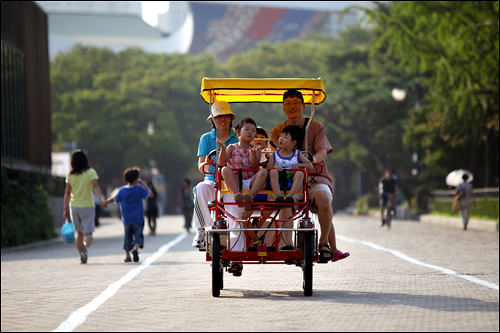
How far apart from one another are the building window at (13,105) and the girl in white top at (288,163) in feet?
73.4

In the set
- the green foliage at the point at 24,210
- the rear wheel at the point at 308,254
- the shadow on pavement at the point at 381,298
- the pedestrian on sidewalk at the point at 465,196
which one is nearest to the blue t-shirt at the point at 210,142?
the shadow on pavement at the point at 381,298

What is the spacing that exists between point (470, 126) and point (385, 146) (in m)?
23.3

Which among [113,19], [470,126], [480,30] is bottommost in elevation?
[470,126]

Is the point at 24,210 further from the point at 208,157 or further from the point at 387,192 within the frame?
the point at 208,157

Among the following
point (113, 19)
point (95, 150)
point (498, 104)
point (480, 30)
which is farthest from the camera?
point (95, 150)

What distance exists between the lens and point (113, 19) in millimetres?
50125

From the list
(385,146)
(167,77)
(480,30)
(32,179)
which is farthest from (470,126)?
(167,77)

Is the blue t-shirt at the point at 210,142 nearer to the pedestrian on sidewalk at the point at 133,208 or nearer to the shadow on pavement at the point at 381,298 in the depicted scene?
the shadow on pavement at the point at 381,298

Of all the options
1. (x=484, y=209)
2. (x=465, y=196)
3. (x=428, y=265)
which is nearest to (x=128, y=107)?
(x=484, y=209)

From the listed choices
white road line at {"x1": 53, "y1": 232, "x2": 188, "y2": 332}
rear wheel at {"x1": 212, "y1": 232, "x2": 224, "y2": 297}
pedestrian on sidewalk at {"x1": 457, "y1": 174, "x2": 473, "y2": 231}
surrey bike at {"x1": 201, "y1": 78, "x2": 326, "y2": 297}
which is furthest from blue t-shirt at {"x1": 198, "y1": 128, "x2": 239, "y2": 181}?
pedestrian on sidewalk at {"x1": 457, "y1": 174, "x2": 473, "y2": 231}

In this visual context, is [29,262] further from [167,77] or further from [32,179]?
[167,77]

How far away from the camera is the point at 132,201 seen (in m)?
16.5

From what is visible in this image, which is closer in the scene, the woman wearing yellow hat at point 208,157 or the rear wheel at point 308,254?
the rear wheel at point 308,254

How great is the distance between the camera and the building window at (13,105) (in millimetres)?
31672
